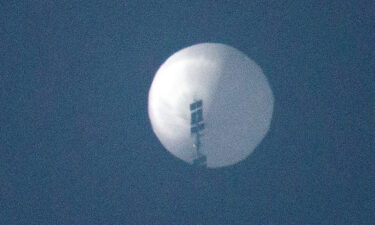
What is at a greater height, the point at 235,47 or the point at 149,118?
the point at 235,47

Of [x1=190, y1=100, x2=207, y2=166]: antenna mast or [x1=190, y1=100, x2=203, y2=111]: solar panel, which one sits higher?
[x1=190, y1=100, x2=203, y2=111]: solar panel

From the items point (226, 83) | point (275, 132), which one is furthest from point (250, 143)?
point (226, 83)

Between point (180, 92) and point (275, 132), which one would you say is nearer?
point (180, 92)

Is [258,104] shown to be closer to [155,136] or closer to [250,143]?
[250,143]

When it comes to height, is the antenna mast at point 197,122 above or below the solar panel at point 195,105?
below

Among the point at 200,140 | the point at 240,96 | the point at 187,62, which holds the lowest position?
the point at 200,140

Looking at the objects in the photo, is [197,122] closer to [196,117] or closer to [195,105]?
[196,117]

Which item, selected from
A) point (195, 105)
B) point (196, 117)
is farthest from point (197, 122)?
A: point (195, 105)

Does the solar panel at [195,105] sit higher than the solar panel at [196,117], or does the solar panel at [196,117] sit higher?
the solar panel at [195,105]
